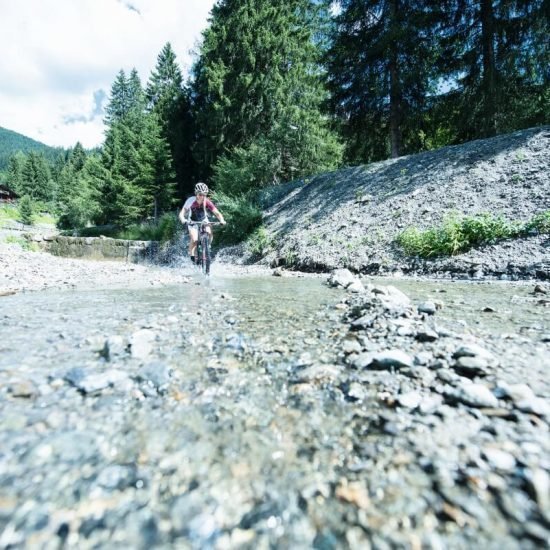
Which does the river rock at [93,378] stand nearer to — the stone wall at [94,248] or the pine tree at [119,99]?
the stone wall at [94,248]

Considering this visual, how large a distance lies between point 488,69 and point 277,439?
19004 mm

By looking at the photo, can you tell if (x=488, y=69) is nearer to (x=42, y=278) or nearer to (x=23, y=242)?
(x=42, y=278)

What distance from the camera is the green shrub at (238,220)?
14.1 metres

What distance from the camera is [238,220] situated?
1427 centimetres

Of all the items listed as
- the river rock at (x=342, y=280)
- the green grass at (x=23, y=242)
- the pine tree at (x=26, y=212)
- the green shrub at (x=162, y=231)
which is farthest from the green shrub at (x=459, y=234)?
the pine tree at (x=26, y=212)

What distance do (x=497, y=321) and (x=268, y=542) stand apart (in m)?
3.44

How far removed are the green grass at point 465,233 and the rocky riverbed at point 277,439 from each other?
5184 millimetres

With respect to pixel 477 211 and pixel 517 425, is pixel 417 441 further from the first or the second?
pixel 477 211

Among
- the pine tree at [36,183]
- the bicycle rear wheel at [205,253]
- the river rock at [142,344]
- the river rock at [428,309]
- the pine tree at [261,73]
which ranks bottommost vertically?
the river rock at [142,344]

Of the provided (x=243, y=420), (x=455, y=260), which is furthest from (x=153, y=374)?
(x=455, y=260)

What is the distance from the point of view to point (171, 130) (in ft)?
105

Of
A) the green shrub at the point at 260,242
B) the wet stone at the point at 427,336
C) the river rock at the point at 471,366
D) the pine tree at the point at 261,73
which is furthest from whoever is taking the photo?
the pine tree at the point at 261,73

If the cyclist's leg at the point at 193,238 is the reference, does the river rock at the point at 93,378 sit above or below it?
below

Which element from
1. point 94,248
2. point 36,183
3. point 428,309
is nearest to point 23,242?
point 94,248
